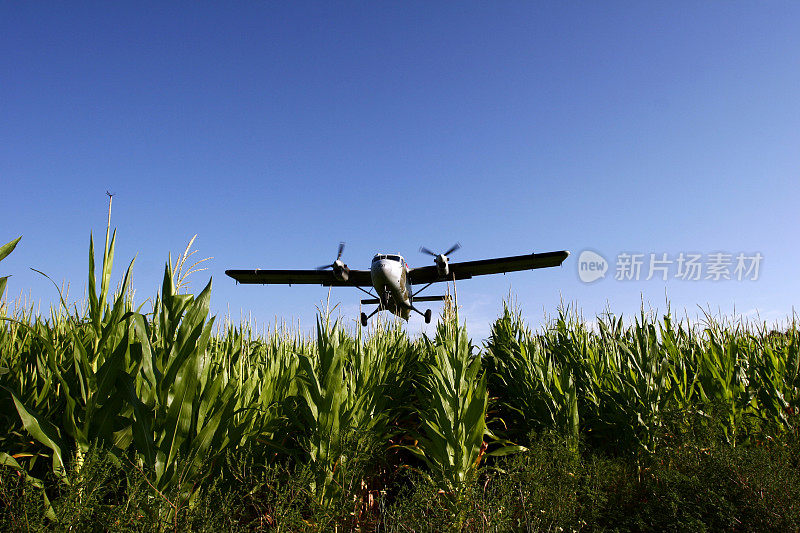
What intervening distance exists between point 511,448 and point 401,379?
7.09 feet

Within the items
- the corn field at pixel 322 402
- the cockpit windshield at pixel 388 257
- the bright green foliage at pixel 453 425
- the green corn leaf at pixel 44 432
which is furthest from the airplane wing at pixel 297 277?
the green corn leaf at pixel 44 432

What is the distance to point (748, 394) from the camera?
5691 mm

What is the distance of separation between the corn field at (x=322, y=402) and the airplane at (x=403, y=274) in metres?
13.5

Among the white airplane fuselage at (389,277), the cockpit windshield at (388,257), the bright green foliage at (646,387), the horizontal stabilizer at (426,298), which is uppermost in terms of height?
the cockpit windshield at (388,257)

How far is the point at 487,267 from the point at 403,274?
6391mm

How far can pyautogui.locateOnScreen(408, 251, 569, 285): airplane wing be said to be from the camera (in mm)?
22625

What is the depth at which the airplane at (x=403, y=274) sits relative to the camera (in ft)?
68.2

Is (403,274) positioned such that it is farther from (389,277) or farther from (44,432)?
(44,432)

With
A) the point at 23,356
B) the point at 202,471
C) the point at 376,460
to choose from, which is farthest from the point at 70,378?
the point at 376,460

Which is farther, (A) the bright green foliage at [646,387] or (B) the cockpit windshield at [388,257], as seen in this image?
(B) the cockpit windshield at [388,257]

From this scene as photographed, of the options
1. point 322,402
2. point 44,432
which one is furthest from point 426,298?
point 44,432

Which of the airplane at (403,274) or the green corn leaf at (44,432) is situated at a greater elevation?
the airplane at (403,274)

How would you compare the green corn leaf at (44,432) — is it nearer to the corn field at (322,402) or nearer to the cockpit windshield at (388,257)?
the corn field at (322,402)

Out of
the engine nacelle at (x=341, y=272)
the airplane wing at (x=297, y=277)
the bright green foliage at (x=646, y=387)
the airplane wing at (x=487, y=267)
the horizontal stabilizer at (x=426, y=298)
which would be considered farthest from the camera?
the horizontal stabilizer at (x=426, y=298)
